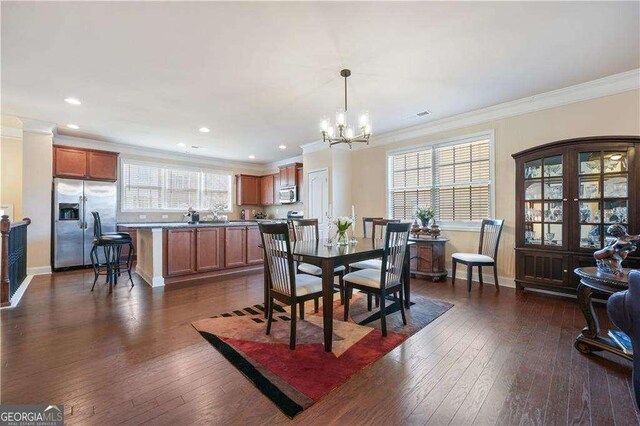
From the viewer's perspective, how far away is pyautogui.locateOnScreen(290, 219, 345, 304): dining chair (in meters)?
3.33

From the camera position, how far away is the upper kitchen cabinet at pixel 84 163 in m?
5.45

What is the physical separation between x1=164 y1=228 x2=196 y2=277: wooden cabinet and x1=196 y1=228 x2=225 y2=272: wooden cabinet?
0.08 meters

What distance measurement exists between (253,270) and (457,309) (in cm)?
364

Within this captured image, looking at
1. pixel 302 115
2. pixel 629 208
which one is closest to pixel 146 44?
pixel 302 115

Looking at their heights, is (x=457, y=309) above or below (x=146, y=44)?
below

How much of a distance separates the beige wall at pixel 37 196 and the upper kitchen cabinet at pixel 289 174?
4671 millimetres

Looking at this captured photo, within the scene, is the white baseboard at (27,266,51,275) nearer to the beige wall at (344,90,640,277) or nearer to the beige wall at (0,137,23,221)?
the beige wall at (0,137,23,221)

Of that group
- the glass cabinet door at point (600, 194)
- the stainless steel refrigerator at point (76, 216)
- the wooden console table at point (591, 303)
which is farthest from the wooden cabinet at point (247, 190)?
the wooden console table at point (591, 303)

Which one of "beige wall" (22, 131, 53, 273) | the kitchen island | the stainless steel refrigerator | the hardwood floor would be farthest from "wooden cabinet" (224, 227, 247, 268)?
"beige wall" (22, 131, 53, 273)

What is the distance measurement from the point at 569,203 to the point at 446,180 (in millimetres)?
1759

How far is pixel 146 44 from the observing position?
2.63 meters

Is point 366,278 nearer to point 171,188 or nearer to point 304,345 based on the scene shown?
point 304,345

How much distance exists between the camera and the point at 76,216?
5.51 m

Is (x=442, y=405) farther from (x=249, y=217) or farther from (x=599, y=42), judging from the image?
(x=249, y=217)
